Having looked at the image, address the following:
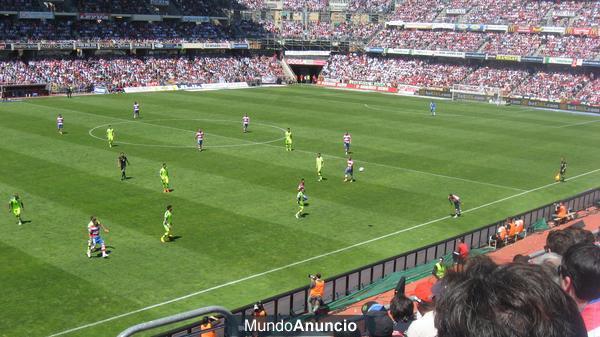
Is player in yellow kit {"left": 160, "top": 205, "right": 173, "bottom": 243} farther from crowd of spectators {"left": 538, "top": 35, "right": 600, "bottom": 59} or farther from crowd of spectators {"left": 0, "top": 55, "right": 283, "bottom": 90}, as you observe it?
crowd of spectators {"left": 538, "top": 35, "right": 600, "bottom": 59}

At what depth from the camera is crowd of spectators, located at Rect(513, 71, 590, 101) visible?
75750 mm

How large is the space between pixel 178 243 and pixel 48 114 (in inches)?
1489

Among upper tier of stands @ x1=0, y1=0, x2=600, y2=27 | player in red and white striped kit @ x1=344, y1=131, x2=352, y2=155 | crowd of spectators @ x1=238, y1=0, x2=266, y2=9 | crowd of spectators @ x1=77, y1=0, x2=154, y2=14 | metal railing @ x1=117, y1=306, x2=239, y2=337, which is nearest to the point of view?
metal railing @ x1=117, y1=306, x2=239, y2=337

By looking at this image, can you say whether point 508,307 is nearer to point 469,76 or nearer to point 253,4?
point 469,76

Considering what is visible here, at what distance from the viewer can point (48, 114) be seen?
5597 cm

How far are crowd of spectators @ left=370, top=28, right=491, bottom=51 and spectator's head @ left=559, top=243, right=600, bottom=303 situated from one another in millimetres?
88805

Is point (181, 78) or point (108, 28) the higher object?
point (108, 28)

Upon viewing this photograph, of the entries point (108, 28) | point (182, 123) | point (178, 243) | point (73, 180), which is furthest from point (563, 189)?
point (108, 28)

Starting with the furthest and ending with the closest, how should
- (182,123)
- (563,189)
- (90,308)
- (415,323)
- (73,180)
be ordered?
(182,123), (563,189), (73,180), (90,308), (415,323)

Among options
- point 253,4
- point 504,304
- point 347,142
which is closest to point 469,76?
point 253,4

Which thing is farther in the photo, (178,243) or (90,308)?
(178,243)

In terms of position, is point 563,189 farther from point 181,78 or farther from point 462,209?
point 181,78

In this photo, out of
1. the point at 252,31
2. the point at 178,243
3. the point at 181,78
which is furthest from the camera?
the point at 252,31

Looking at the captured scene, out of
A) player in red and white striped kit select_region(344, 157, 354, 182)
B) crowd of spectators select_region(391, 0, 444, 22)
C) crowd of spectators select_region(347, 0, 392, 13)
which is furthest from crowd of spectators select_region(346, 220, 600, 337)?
crowd of spectators select_region(347, 0, 392, 13)
